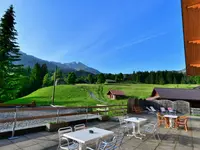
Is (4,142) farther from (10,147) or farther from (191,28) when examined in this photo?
(191,28)

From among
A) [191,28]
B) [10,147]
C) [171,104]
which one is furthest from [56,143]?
[171,104]

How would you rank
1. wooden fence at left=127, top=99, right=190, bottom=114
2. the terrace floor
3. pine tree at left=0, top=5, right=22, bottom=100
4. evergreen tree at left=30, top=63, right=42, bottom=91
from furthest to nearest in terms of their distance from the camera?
evergreen tree at left=30, top=63, right=42, bottom=91, pine tree at left=0, top=5, right=22, bottom=100, wooden fence at left=127, top=99, right=190, bottom=114, the terrace floor

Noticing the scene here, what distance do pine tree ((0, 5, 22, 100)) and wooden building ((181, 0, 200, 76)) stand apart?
21380 millimetres

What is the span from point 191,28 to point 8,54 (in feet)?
75.2

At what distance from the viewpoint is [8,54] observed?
19781 mm

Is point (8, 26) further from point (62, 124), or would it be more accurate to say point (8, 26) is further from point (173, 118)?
point (173, 118)

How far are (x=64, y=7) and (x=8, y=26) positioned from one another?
37.9 feet

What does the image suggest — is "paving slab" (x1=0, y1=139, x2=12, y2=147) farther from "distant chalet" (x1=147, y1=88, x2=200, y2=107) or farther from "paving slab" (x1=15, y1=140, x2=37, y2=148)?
"distant chalet" (x1=147, y1=88, x2=200, y2=107)

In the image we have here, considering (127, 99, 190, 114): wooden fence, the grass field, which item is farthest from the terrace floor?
the grass field

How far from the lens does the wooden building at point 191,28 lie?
213 centimetres

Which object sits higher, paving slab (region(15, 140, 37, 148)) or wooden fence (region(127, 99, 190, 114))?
paving slab (region(15, 140, 37, 148))

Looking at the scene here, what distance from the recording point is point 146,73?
240 ft

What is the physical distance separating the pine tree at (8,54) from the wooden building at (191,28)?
21.4 metres

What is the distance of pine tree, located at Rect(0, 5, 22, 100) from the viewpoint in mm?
18875
